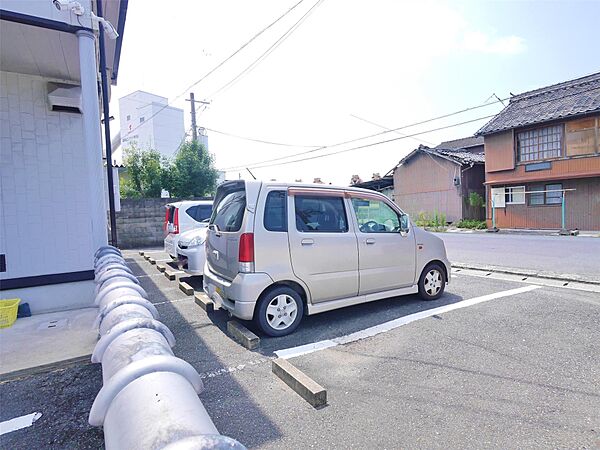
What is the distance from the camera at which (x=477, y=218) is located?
2159 cm

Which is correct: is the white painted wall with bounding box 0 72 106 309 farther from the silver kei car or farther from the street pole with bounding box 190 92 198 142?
the street pole with bounding box 190 92 198 142

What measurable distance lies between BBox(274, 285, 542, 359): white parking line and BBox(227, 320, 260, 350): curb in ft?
0.86

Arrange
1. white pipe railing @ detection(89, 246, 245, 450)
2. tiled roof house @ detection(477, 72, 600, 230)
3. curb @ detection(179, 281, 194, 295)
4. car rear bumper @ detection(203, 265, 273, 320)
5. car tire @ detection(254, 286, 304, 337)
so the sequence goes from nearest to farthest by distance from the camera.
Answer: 1. white pipe railing @ detection(89, 246, 245, 450)
2. car rear bumper @ detection(203, 265, 273, 320)
3. car tire @ detection(254, 286, 304, 337)
4. curb @ detection(179, 281, 194, 295)
5. tiled roof house @ detection(477, 72, 600, 230)

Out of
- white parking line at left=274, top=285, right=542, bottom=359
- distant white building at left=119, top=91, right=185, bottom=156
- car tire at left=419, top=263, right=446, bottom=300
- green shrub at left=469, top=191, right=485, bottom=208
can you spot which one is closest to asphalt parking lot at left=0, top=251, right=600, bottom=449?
white parking line at left=274, top=285, right=542, bottom=359

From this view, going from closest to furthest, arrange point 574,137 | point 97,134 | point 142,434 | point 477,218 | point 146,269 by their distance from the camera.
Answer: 1. point 142,434
2. point 97,134
3. point 146,269
4. point 574,137
5. point 477,218

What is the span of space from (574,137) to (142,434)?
20571mm

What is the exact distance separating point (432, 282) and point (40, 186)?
5.99m

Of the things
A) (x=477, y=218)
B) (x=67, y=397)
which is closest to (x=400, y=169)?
(x=477, y=218)

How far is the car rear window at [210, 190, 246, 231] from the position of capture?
3.80m

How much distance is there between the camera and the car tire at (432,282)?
4906mm

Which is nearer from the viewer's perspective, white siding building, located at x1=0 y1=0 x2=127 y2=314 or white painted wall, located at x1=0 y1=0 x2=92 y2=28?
white painted wall, located at x1=0 y1=0 x2=92 y2=28

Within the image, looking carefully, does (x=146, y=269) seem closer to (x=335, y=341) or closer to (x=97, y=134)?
(x=97, y=134)

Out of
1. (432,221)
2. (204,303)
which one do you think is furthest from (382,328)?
(432,221)

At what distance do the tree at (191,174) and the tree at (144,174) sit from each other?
47 cm
